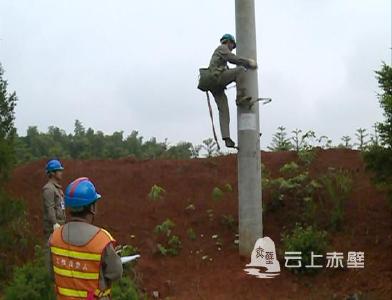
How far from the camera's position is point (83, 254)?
4254 mm

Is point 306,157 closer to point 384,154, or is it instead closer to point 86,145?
point 384,154

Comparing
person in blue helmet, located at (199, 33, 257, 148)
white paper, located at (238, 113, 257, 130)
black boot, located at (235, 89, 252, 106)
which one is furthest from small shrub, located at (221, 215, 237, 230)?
black boot, located at (235, 89, 252, 106)

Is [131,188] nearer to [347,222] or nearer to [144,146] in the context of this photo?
[347,222]

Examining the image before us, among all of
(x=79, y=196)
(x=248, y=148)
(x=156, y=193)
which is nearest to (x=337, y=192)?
(x=248, y=148)

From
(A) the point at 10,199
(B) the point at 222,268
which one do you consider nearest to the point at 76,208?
(A) the point at 10,199

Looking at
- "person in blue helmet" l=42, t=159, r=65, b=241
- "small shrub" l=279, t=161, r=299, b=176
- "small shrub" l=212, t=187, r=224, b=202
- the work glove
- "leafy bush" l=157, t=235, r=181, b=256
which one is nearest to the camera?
"person in blue helmet" l=42, t=159, r=65, b=241

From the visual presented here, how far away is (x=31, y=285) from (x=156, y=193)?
4283mm

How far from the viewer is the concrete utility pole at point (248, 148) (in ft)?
32.3

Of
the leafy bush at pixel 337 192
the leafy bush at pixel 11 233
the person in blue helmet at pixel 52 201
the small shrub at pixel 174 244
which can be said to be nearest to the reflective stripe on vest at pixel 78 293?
the person in blue helmet at pixel 52 201

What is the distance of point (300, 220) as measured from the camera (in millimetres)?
10461

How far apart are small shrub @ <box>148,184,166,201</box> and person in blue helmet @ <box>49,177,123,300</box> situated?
7411mm

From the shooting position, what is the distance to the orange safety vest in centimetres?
424

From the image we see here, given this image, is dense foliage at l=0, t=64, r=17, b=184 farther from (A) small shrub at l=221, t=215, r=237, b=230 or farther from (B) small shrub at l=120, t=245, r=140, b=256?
(A) small shrub at l=221, t=215, r=237, b=230

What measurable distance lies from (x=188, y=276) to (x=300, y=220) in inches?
82.0
